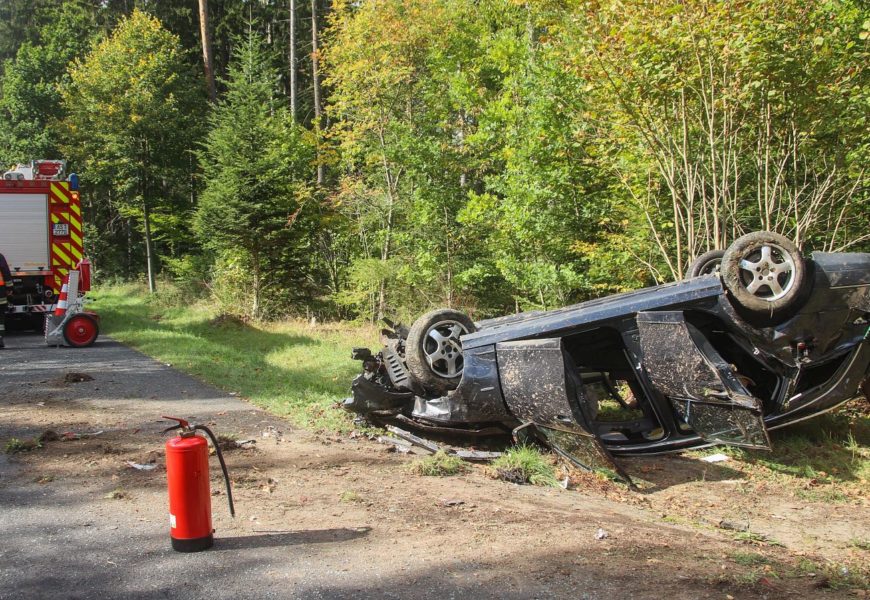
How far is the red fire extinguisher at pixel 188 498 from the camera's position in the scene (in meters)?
3.98

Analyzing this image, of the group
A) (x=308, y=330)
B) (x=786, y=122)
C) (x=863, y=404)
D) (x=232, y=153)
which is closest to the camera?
(x=863, y=404)

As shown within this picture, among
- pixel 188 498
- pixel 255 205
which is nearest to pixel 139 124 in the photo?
pixel 255 205

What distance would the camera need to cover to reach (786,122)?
866cm

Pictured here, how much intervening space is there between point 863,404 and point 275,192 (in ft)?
51.3

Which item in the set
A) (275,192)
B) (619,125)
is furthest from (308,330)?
(619,125)

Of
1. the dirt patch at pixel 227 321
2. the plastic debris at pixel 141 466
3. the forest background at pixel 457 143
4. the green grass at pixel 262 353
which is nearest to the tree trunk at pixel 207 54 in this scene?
the forest background at pixel 457 143

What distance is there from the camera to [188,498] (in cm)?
398

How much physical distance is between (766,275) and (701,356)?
3.09 ft

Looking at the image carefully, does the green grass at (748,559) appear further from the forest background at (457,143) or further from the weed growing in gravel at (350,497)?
the forest background at (457,143)

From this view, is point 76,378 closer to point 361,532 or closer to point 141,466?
Answer: point 141,466

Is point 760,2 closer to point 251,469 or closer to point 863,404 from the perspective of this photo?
point 863,404

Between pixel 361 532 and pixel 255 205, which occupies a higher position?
pixel 255 205

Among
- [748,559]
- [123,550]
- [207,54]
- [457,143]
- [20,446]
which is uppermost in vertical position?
[207,54]

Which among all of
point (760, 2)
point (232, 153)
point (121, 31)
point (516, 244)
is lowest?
point (516, 244)
